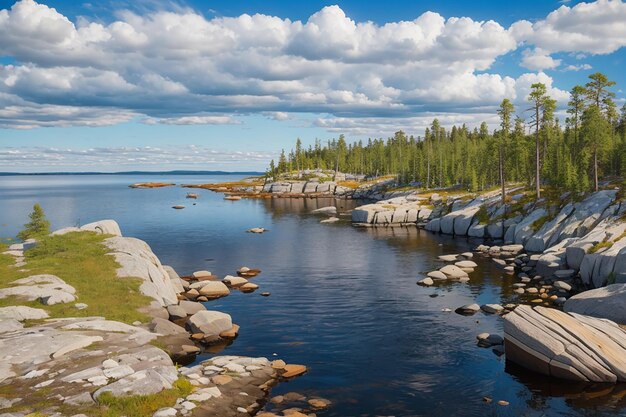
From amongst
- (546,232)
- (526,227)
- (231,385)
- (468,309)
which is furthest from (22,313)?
(526,227)

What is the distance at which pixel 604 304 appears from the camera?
3344 cm

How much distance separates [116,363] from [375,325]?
64.7ft

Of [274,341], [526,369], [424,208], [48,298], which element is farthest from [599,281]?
[424,208]

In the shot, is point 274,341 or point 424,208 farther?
point 424,208

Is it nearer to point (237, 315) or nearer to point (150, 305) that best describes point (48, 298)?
point (150, 305)

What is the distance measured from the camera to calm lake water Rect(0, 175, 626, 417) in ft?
80.3

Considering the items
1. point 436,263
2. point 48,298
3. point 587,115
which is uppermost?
point 587,115

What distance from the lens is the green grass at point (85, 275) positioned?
33406 millimetres

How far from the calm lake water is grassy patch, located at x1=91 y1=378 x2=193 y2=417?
6.42 m

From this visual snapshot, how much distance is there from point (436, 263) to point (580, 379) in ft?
118

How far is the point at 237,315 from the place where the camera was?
39469 millimetres

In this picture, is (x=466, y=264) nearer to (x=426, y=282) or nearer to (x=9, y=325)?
(x=426, y=282)

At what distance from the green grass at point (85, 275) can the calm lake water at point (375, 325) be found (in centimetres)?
816

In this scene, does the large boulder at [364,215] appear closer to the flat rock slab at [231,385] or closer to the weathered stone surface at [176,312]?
the weathered stone surface at [176,312]
